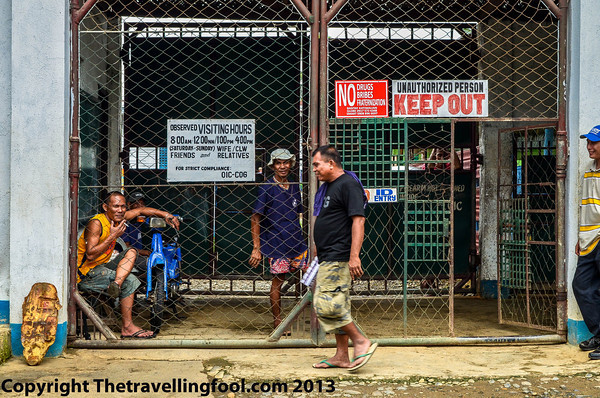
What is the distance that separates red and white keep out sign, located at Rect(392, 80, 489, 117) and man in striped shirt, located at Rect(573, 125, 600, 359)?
0.99 metres

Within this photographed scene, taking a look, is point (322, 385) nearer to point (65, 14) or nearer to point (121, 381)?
point (121, 381)

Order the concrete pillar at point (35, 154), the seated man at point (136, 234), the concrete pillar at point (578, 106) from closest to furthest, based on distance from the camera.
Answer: the concrete pillar at point (35, 154) < the concrete pillar at point (578, 106) < the seated man at point (136, 234)

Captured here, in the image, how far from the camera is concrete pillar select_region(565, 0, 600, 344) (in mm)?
5945

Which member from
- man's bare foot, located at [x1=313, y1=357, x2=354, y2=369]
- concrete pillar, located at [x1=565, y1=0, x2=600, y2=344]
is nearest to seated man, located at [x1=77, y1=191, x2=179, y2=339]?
man's bare foot, located at [x1=313, y1=357, x2=354, y2=369]

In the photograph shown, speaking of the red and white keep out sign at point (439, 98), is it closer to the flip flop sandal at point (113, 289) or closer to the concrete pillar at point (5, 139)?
the flip flop sandal at point (113, 289)

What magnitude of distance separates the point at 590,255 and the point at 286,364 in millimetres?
2784

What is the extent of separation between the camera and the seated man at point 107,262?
6.27 m

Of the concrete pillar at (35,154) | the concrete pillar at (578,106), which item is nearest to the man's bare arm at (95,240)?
the concrete pillar at (35,154)

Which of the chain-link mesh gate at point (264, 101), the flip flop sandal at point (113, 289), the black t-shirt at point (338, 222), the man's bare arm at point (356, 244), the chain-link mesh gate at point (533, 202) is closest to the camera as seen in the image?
the man's bare arm at point (356, 244)

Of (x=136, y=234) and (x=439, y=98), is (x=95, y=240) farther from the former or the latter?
(x=439, y=98)

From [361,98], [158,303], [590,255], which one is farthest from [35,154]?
[590,255]

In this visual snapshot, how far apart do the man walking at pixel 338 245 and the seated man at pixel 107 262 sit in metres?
2.03

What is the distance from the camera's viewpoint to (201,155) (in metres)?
6.50

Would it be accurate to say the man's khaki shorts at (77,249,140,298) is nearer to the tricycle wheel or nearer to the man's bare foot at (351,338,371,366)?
the tricycle wheel
